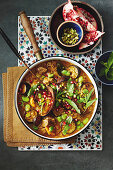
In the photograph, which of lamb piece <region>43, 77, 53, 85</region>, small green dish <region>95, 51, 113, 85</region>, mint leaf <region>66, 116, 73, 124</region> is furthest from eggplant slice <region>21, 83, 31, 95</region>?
small green dish <region>95, 51, 113, 85</region>

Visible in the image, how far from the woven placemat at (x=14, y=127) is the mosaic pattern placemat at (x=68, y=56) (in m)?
0.10

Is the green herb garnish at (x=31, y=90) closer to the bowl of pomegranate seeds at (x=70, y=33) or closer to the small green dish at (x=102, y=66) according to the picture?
the bowl of pomegranate seeds at (x=70, y=33)

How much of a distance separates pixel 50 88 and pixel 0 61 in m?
0.80

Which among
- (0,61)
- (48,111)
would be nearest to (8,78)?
(0,61)

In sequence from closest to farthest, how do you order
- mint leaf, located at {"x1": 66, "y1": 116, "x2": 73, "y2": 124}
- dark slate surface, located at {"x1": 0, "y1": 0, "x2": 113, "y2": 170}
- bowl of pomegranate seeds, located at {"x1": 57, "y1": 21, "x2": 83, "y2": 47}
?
mint leaf, located at {"x1": 66, "y1": 116, "x2": 73, "y2": 124}
bowl of pomegranate seeds, located at {"x1": 57, "y1": 21, "x2": 83, "y2": 47}
dark slate surface, located at {"x1": 0, "y1": 0, "x2": 113, "y2": 170}

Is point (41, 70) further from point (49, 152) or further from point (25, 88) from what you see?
point (49, 152)

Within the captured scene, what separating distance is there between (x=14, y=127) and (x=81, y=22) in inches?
49.1

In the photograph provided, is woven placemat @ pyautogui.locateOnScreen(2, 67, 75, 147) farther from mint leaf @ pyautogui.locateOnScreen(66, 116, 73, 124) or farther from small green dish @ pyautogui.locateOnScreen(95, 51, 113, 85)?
small green dish @ pyautogui.locateOnScreen(95, 51, 113, 85)

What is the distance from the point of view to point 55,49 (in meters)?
2.28

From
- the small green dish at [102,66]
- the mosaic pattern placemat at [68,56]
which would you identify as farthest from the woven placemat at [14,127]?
the small green dish at [102,66]

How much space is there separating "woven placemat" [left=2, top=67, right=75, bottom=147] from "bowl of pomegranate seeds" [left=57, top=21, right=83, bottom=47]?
504 mm

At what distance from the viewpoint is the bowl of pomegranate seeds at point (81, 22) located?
2.17 meters

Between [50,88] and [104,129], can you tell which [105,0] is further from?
[104,129]

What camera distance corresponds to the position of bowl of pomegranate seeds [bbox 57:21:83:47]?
85.0 inches
